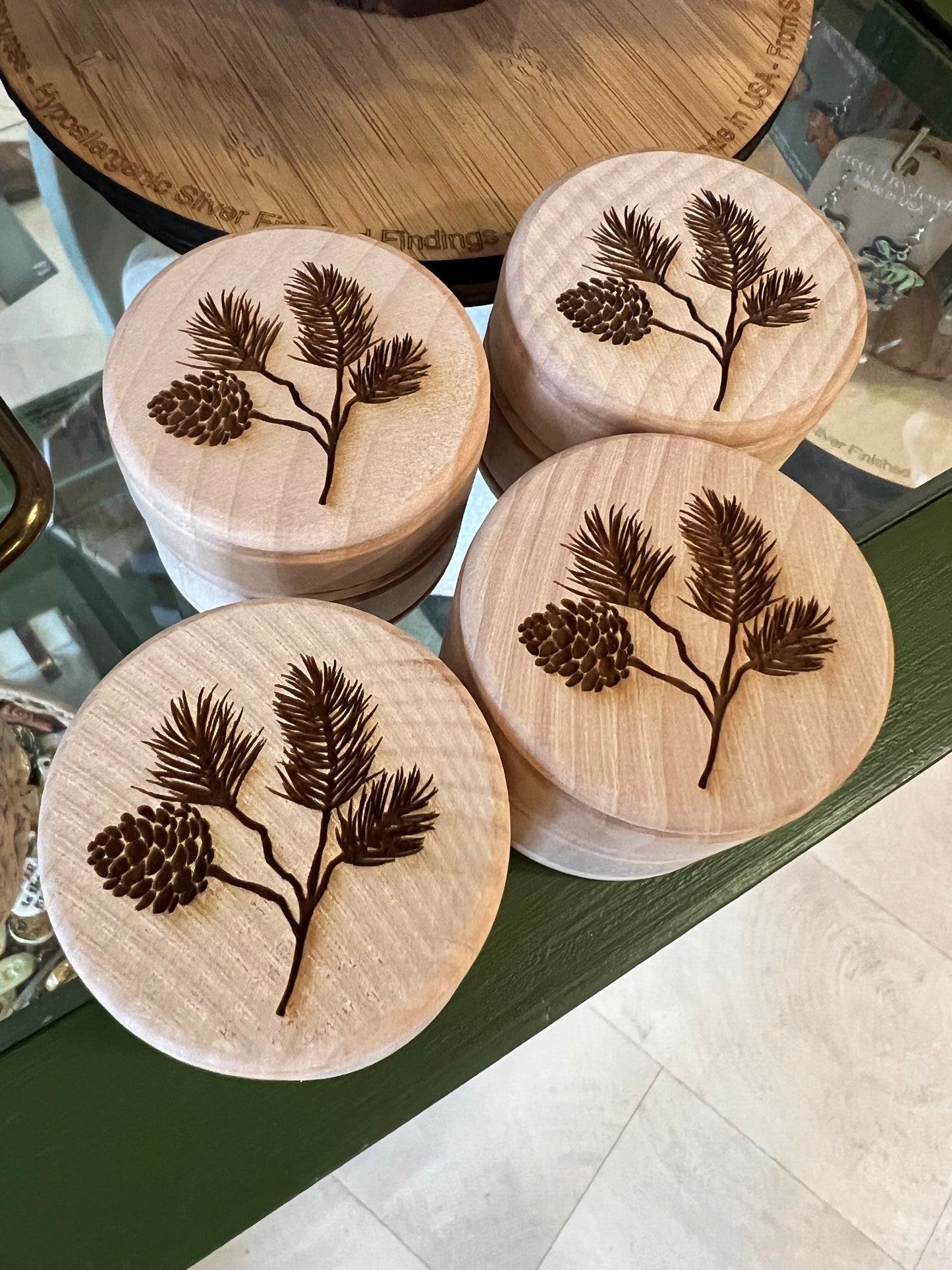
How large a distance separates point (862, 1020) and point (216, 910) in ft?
2.68

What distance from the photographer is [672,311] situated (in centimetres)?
46

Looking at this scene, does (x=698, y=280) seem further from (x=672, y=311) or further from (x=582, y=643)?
(x=582, y=643)

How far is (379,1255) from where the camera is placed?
84 centimetres

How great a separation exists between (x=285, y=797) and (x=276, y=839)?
15 mm

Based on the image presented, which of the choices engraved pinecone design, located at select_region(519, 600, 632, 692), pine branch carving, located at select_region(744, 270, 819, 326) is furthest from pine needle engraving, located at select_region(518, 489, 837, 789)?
pine branch carving, located at select_region(744, 270, 819, 326)

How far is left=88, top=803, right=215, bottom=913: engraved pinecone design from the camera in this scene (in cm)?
34

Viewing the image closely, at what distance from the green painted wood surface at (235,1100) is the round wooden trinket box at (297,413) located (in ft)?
0.58

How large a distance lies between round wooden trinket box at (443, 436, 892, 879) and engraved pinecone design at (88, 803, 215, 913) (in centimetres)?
11

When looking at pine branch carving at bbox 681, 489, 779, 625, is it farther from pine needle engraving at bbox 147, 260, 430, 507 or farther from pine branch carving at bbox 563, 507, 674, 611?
pine needle engraving at bbox 147, 260, 430, 507

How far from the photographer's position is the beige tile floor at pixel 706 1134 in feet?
2.80

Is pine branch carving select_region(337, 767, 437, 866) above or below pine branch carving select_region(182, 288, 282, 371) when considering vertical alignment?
below

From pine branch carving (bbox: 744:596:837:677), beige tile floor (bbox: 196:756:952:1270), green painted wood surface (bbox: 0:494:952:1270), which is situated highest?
pine branch carving (bbox: 744:596:837:677)

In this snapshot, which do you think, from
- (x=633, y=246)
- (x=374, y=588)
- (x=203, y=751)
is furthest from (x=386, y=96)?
(x=203, y=751)

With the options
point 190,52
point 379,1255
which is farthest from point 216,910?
point 379,1255
